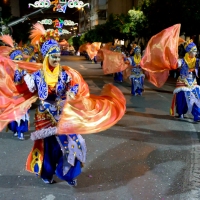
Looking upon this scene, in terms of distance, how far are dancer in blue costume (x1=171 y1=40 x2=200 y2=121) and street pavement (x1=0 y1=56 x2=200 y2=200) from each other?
16.0 inches

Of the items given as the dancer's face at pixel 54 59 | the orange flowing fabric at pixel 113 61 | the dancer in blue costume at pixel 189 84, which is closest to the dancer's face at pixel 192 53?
the dancer in blue costume at pixel 189 84

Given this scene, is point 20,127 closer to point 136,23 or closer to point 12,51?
point 12,51

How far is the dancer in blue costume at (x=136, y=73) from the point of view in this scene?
36.1ft

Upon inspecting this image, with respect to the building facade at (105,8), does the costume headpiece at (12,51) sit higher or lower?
lower

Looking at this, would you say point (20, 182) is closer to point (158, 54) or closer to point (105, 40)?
point (158, 54)

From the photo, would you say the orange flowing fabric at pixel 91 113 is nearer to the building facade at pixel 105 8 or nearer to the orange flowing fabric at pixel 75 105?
the orange flowing fabric at pixel 75 105

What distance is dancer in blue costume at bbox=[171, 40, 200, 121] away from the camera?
6.97 meters

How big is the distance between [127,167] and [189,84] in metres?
3.15

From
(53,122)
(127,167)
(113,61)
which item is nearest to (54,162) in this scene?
(53,122)

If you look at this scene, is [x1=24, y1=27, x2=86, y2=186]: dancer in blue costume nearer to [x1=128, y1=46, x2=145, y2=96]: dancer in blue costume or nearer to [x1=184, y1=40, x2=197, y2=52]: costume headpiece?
[x1=184, y1=40, x2=197, y2=52]: costume headpiece

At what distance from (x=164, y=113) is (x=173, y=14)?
29.1 feet

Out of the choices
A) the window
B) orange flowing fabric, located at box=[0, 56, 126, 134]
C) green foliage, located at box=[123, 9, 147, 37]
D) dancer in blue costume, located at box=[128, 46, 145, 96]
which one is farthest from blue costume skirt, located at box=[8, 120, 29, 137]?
the window

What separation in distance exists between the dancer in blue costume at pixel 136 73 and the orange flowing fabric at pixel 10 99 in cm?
713

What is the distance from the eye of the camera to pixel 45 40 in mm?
4156
